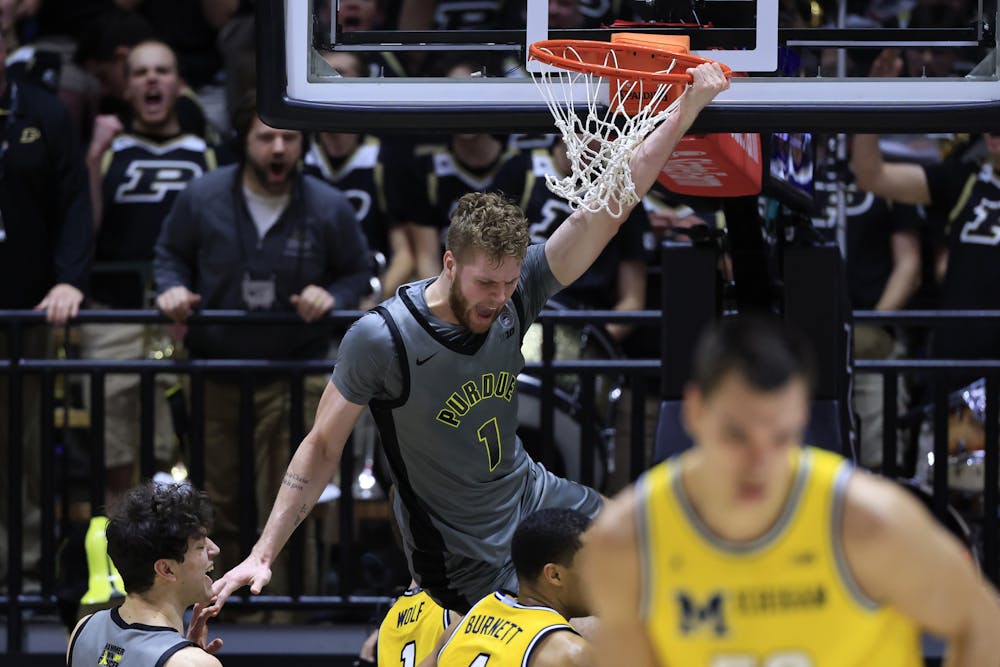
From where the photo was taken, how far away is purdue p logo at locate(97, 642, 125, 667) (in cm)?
472

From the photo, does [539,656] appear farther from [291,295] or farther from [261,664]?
[291,295]

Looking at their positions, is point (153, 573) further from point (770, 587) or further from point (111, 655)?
point (770, 587)

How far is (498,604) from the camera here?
16.1 feet

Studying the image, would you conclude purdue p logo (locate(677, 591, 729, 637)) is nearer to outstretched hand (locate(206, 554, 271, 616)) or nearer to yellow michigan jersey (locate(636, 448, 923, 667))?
yellow michigan jersey (locate(636, 448, 923, 667))

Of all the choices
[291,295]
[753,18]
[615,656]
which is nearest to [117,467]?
[291,295]

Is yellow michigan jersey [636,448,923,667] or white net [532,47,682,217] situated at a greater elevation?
white net [532,47,682,217]

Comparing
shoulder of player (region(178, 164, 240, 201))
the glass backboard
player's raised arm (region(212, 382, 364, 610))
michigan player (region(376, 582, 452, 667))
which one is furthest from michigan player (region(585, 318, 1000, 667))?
shoulder of player (region(178, 164, 240, 201))

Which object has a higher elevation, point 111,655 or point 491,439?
point 491,439

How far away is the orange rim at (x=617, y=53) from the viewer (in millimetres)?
4758

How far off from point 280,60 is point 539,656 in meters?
1.98

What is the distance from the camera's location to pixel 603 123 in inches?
189

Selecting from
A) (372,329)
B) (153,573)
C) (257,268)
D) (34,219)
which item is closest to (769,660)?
(372,329)

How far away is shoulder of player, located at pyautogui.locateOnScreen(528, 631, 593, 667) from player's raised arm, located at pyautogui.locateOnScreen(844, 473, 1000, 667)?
1.61 metres

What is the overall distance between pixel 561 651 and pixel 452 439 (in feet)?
2.73
